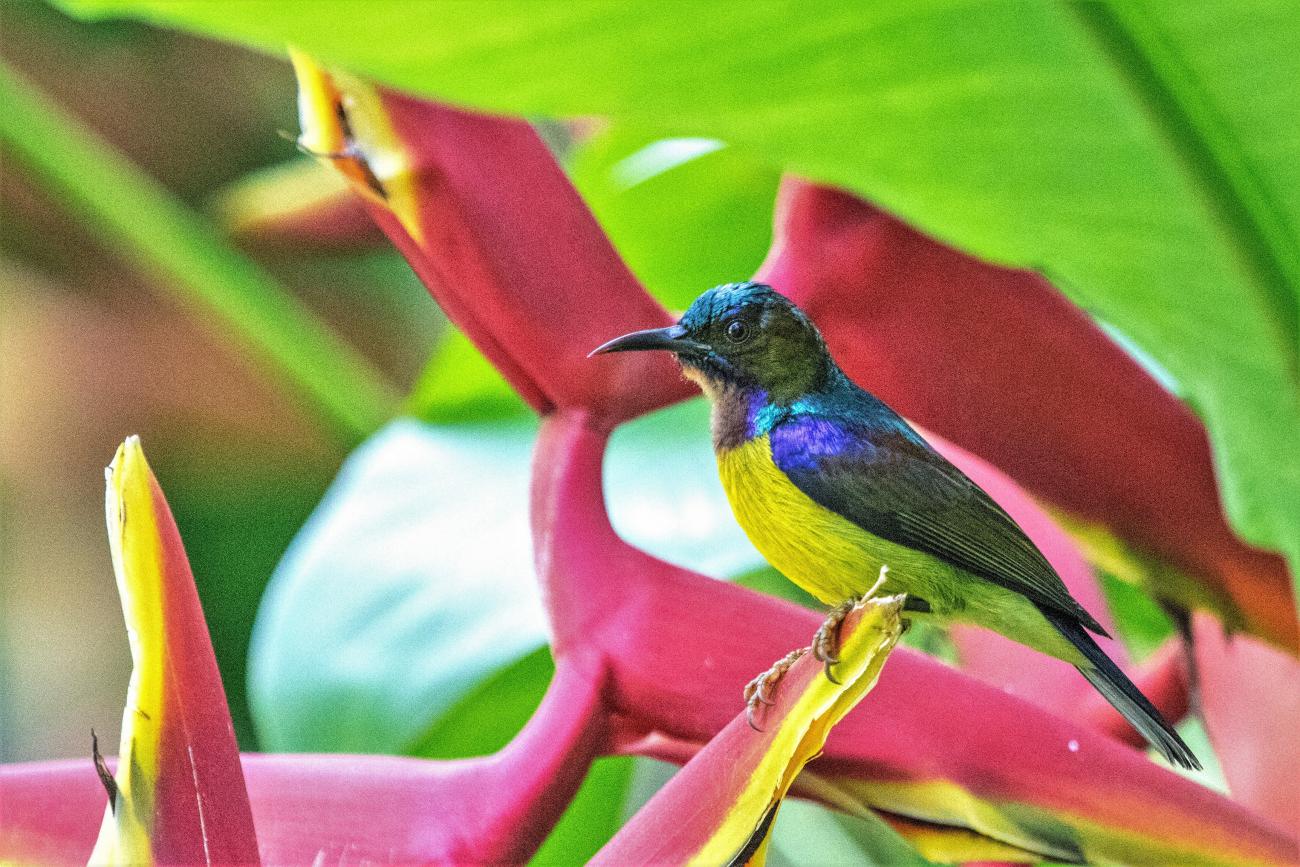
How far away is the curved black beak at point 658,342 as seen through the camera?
28 cm

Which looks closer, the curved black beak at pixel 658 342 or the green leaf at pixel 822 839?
the curved black beak at pixel 658 342

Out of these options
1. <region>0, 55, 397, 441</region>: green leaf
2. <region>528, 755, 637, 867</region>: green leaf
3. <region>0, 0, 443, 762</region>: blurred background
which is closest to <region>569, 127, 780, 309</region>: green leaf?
<region>528, 755, 637, 867</region>: green leaf

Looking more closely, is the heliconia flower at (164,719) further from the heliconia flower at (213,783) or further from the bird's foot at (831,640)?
the bird's foot at (831,640)

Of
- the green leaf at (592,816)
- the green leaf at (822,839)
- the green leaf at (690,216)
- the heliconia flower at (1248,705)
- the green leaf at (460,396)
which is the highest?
the green leaf at (690,216)

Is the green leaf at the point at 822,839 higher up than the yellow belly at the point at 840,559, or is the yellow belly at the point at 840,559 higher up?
the yellow belly at the point at 840,559

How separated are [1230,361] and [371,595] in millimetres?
304

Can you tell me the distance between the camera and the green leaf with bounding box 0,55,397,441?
804 millimetres

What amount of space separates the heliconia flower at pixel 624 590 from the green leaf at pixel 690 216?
16cm

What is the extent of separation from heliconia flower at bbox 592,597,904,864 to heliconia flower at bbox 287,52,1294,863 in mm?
47

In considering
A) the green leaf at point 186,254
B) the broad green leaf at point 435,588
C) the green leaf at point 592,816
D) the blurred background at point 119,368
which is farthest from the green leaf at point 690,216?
the blurred background at point 119,368

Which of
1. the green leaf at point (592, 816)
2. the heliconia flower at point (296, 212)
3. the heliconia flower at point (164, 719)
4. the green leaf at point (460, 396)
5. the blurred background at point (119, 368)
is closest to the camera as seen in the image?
the heliconia flower at point (164, 719)

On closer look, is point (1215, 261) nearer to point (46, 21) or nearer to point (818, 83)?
point (818, 83)

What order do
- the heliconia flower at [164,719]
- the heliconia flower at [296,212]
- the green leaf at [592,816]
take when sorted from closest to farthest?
1. the heliconia flower at [164,719]
2. the green leaf at [592,816]
3. the heliconia flower at [296,212]

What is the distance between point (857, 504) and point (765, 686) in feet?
0.16
